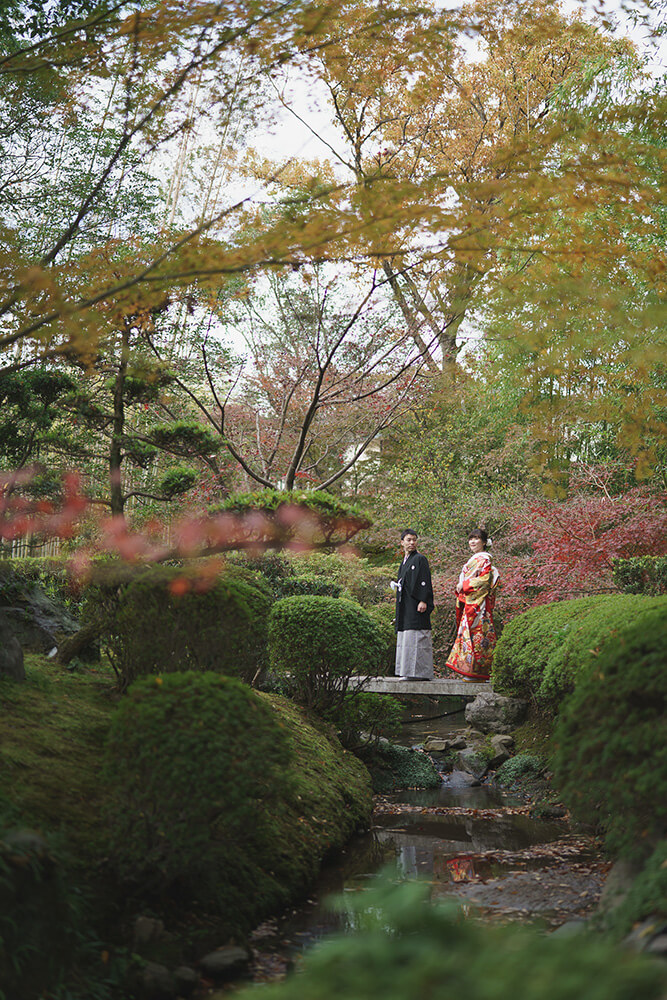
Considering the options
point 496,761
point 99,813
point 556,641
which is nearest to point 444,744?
→ point 496,761

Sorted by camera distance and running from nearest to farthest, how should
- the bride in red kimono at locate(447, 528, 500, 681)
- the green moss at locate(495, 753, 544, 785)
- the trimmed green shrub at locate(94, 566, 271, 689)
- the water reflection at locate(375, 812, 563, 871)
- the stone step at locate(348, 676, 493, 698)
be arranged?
the trimmed green shrub at locate(94, 566, 271, 689), the water reflection at locate(375, 812, 563, 871), the green moss at locate(495, 753, 544, 785), the stone step at locate(348, 676, 493, 698), the bride in red kimono at locate(447, 528, 500, 681)

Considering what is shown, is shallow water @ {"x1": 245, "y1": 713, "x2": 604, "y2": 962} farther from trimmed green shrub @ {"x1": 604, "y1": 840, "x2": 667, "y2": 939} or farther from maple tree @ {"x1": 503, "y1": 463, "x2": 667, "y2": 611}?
maple tree @ {"x1": 503, "y1": 463, "x2": 667, "y2": 611}

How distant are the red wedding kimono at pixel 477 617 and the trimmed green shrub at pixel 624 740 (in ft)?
22.5

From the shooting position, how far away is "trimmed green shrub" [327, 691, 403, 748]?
7500mm

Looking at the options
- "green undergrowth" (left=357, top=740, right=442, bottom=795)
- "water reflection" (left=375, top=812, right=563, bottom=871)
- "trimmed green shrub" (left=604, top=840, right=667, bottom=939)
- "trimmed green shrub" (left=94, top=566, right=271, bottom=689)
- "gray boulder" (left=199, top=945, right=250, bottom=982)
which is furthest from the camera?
"green undergrowth" (left=357, top=740, right=442, bottom=795)

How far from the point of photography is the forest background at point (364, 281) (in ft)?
13.4

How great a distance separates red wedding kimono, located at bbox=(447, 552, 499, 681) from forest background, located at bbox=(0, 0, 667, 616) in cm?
143

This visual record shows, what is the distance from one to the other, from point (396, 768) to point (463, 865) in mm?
3019

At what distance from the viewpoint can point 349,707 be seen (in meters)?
7.54

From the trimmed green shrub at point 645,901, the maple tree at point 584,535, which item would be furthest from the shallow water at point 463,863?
the maple tree at point 584,535

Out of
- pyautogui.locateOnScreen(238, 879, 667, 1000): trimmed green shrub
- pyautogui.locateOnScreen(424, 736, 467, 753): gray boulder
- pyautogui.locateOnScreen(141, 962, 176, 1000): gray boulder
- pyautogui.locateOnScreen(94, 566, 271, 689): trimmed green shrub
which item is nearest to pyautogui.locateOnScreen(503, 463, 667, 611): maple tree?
pyautogui.locateOnScreen(424, 736, 467, 753): gray boulder

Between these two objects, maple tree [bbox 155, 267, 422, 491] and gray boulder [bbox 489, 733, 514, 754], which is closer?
gray boulder [bbox 489, 733, 514, 754]

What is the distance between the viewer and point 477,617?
33.9 feet

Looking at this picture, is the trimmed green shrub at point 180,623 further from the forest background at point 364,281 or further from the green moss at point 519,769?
the green moss at point 519,769
